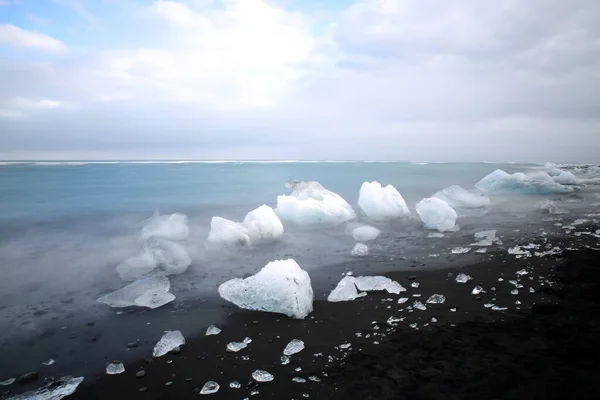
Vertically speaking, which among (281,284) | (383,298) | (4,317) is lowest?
(4,317)

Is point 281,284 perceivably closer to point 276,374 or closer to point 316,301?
point 316,301

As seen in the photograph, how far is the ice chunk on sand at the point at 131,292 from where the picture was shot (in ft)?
17.4

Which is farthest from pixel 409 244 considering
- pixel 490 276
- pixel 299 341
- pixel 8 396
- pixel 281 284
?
pixel 8 396

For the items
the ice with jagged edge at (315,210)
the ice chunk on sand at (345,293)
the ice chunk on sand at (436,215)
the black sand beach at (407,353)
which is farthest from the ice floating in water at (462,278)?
the ice with jagged edge at (315,210)

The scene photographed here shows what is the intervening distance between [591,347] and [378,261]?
3931mm

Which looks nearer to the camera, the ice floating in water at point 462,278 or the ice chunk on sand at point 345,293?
the ice chunk on sand at point 345,293

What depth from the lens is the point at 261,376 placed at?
11.2ft

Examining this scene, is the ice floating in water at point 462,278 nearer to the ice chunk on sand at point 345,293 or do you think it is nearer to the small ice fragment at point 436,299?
the small ice fragment at point 436,299

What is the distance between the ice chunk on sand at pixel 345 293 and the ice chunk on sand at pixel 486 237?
14.8 feet

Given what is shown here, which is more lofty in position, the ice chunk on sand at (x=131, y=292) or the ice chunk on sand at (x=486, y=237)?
the ice chunk on sand at (x=486, y=237)

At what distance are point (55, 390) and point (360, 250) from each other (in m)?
6.23

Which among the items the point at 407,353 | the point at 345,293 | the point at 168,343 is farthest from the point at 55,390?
the point at 345,293

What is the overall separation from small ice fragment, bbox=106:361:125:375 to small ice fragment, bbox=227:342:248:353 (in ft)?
3.84

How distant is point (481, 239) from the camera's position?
882cm
